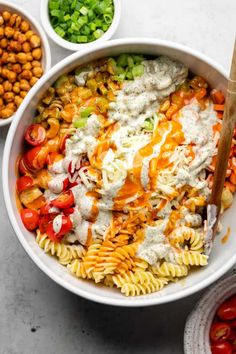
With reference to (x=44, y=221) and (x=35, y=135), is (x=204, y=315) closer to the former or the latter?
(x=44, y=221)

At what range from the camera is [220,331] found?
3035 mm

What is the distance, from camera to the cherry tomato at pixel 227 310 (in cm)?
299

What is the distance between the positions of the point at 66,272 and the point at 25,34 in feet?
3.58

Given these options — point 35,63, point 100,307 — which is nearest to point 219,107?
point 35,63

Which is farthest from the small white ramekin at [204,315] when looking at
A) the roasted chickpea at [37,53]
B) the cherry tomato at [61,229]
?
the roasted chickpea at [37,53]

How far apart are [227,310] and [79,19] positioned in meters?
1.44

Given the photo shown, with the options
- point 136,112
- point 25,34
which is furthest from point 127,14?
point 136,112

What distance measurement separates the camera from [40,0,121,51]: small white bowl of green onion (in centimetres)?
304

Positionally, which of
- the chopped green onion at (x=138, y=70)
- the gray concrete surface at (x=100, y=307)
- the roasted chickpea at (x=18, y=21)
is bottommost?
the gray concrete surface at (x=100, y=307)

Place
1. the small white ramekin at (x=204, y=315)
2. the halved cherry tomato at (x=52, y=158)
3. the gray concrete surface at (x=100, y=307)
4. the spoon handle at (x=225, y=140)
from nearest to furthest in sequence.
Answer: the spoon handle at (x=225, y=140)
the halved cherry tomato at (x=52, y=158)
the small white ramekin at (x=204, y=315)
the gray concrete surface at (x=100, y=307)

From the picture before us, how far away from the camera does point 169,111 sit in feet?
9.03

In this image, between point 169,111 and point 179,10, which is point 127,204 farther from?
point 179,10

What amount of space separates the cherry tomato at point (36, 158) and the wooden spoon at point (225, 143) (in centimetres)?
68

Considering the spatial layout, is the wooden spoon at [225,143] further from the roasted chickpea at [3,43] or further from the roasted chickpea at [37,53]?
the roasted chickpea at [3,43]
